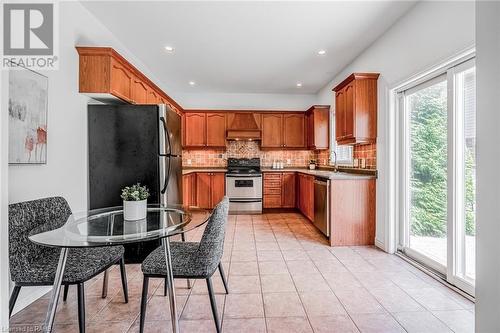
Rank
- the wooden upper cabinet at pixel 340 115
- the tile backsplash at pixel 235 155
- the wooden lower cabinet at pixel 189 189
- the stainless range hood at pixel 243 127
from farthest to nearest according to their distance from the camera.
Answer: the tile backsplash at pixel 235 155, the stainless range hood at pixel 243 127, the wooden lower cabinet at pixel 189 189, the wooden upper cabinet at pixel 340 115

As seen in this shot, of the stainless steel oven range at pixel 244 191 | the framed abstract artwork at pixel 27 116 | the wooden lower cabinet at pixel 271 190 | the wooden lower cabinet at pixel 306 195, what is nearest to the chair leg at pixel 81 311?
the framed abstract artwork at pixel 27 116

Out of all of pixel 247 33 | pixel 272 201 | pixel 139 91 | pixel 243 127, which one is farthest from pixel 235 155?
pixel 247 33

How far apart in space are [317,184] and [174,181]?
215 centimetres

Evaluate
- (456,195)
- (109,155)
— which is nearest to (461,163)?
(456,195)

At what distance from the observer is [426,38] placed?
2496 mm

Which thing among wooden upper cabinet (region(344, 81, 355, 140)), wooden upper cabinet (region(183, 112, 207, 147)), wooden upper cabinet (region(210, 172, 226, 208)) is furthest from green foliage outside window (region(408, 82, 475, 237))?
wooden upper cabinet (region(183, 112, 207, 147))

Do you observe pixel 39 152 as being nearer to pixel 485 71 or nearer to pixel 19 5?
pixel 19 5

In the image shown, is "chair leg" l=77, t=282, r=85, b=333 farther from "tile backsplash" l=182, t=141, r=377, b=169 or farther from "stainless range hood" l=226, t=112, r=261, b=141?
"tile backsplash" l=182, t=141, r=377, b=169

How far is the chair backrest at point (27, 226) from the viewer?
1.54 metres

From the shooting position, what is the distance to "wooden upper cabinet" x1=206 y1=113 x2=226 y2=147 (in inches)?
233

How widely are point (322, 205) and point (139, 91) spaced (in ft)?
9.79

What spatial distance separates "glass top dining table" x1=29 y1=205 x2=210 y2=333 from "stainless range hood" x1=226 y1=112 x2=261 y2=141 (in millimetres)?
3920

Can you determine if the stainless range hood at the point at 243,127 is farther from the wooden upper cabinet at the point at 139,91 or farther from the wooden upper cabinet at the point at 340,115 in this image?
the wooden upper cabinet at the point at 139,91

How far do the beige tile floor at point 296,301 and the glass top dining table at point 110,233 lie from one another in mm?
465
